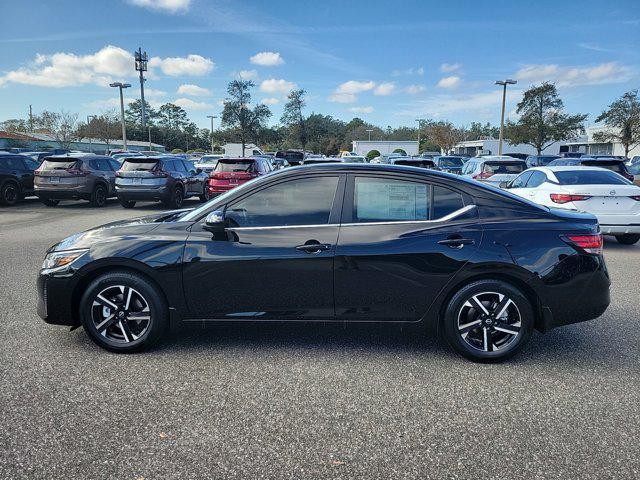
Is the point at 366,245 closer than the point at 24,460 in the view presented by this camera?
No

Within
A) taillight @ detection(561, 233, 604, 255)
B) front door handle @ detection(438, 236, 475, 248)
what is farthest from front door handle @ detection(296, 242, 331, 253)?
taillight @ detection(561, 233, 604, 255)

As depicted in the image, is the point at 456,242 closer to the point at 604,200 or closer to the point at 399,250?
the point at 399,250

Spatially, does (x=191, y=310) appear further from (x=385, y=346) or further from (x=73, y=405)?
(x=385, y=346)

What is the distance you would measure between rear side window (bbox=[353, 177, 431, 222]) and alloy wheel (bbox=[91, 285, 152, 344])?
1907 millimetres

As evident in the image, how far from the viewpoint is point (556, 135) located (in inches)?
1642

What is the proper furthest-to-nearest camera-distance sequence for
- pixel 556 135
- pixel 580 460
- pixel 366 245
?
pixel 556 135, pixel 366 245, pixel 580 460

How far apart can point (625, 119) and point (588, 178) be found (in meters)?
40.0

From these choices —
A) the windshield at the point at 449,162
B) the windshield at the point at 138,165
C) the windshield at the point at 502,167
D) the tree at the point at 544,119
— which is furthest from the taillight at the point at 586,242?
the tree at the point at 544,119

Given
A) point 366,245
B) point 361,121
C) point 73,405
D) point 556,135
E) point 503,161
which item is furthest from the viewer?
point 361,121

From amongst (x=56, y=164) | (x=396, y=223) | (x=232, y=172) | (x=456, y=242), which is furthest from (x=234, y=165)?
(x=456, y=242)

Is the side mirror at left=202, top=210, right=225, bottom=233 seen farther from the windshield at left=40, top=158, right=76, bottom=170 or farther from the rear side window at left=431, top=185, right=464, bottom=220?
the windshield at left=40, top=158, right=76, bottom=170

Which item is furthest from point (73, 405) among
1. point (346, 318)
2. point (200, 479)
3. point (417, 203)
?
point (417, 203)

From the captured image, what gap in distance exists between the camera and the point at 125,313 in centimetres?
387

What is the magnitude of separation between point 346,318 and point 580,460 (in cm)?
181
